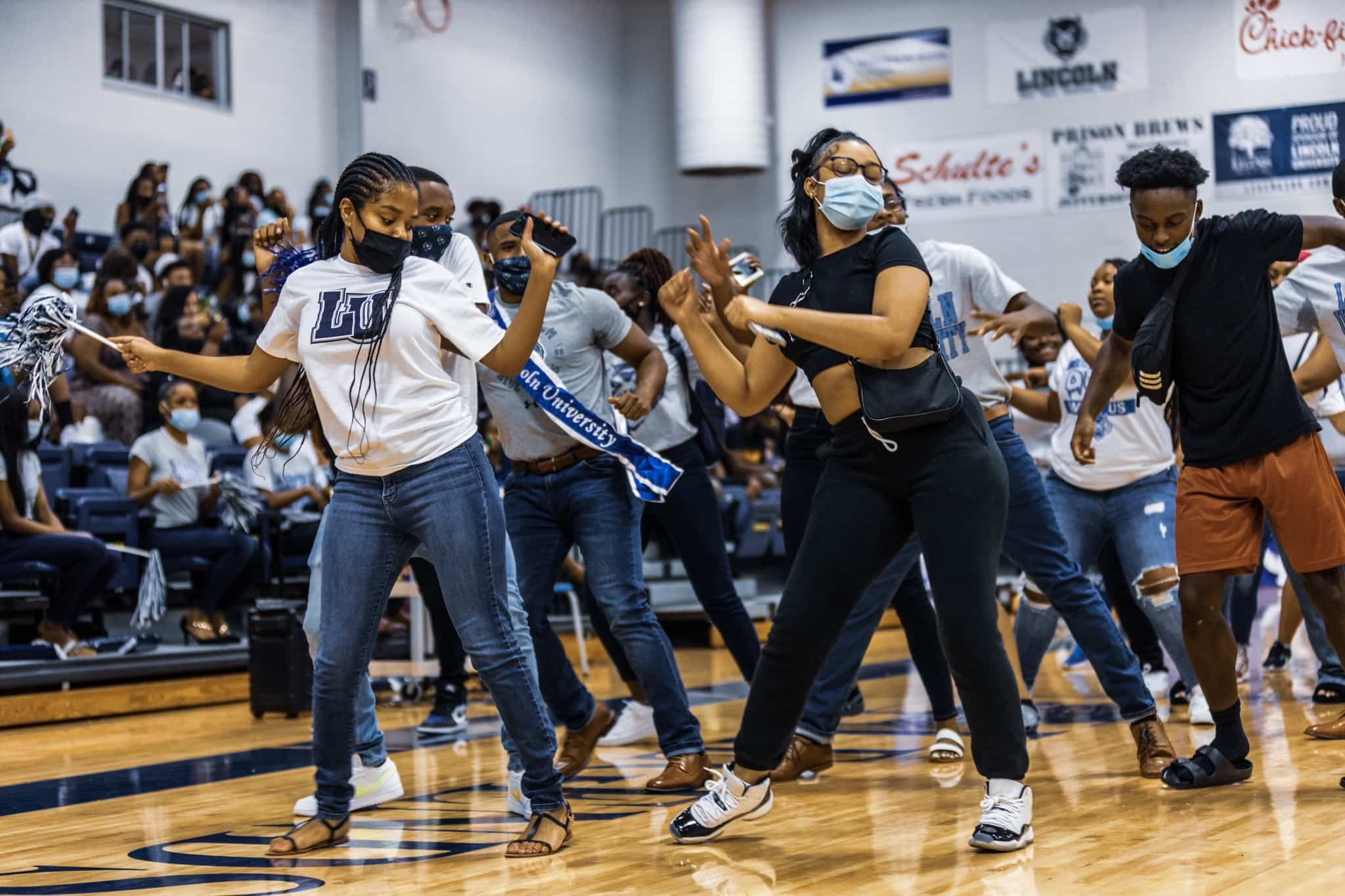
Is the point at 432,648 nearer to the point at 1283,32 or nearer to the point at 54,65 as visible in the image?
the point at 54,65

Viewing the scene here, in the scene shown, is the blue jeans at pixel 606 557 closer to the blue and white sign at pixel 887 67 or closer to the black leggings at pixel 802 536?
the black leggings at pixel 802 536

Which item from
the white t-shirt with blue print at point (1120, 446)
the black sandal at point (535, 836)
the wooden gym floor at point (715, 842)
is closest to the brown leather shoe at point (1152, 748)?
the wooden gym floor at point (715, 842)

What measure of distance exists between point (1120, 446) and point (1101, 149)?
12.4 metres

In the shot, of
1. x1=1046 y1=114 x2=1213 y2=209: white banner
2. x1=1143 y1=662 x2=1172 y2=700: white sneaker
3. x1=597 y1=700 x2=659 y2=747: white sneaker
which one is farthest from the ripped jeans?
x1=1046 y1=114 x2=1213 y2=209: white banner

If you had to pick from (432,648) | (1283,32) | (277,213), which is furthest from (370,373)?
(1283,32)

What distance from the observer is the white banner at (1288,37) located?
Result: 15.9 metres

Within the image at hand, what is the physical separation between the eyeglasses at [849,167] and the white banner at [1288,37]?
46.4ft

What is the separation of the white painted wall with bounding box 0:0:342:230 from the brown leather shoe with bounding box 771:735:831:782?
10383mm

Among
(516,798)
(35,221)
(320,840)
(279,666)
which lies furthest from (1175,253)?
(35,221)

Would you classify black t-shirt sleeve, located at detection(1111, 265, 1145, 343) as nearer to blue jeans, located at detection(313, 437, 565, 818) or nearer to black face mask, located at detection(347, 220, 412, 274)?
blue jeans, located at detection(313, 437, 565, 818)

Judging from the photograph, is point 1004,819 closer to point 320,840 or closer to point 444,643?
point 320,840

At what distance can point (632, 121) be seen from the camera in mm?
19734

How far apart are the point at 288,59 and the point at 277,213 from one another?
95.3 inches

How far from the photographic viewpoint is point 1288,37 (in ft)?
52.9
